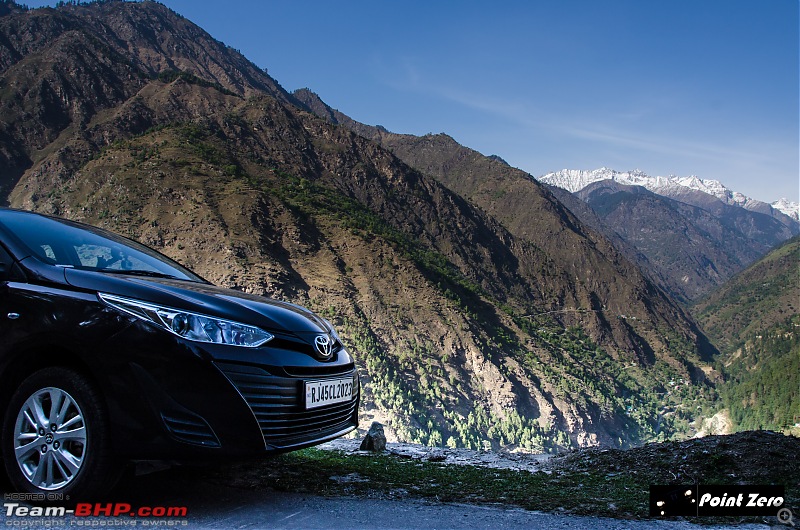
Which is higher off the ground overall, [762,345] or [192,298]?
[192,298]

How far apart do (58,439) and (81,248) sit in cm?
148

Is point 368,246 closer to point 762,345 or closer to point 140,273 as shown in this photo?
point 140,273

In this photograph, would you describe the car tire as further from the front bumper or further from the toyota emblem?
the toyota emblem

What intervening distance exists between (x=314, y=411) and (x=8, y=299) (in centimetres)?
197

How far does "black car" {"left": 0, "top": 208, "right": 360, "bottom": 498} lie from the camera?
10.4 feet

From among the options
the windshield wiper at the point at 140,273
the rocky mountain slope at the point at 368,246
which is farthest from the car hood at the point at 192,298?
the rocky mountain slope at the point at 368,246

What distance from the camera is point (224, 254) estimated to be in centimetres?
4209

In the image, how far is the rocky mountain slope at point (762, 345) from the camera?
7700cm

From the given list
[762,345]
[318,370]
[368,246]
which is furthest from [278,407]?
[762,345]

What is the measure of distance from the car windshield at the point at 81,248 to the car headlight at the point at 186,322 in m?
0.62

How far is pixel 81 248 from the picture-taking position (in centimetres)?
419

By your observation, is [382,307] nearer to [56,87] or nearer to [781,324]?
[56,87]

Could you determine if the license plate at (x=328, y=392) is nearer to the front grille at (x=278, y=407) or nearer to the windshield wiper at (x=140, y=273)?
the front grille at (x=278, y=407)

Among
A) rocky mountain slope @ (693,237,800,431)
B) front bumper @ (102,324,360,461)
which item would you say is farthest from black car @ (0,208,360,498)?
rocky mountain slope @ (693,237,800,431)
